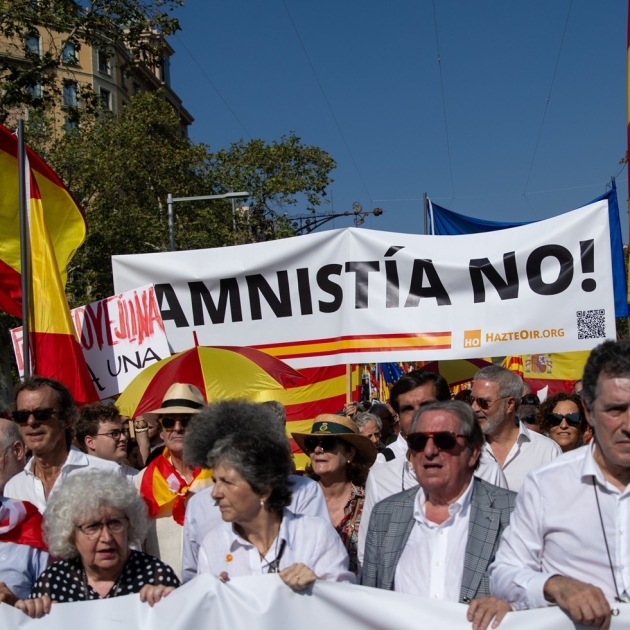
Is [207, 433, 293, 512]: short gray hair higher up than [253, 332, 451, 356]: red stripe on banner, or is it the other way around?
[253, 332, 451, 356]: red stripe on banner

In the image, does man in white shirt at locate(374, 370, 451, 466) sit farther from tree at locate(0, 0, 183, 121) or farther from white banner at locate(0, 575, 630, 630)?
tree at locate(0, 0, 183, 121)

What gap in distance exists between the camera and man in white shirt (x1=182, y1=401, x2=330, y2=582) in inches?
141

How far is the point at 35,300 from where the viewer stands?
660 centimetres

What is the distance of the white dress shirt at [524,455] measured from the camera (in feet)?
15.8

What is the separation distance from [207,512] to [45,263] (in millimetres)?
3586

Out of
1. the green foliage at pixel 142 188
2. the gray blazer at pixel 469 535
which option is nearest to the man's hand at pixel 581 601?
the gray blazer at pixel 469 535

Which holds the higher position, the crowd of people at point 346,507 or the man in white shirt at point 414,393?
the man in white shirt at point 414,393

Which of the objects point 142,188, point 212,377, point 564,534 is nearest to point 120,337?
point 212,377

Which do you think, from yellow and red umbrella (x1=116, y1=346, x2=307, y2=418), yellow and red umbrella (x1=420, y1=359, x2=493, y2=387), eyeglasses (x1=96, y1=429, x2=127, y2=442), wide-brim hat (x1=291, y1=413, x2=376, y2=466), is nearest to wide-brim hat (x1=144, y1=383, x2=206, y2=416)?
eyeglasses (x1=96, y1=429, x2=127, y2=442)

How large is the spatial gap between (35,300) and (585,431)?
407cm

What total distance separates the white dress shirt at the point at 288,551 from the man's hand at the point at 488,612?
0.60 m

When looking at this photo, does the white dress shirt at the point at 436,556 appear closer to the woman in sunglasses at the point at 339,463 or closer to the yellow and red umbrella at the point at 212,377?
the woman in sunglasses at the point at 339,463

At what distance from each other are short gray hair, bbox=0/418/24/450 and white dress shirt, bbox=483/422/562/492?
97.7 inches

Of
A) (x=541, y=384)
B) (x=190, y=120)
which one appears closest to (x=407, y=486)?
(x=541, y=384)
